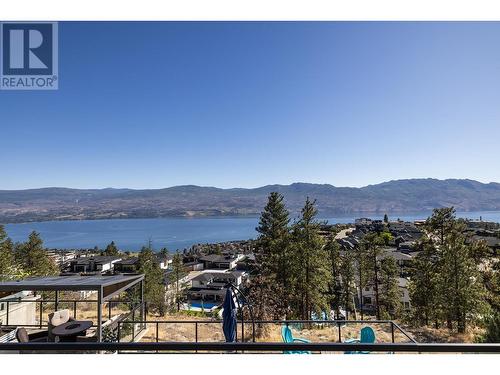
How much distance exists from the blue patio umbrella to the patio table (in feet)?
8.27

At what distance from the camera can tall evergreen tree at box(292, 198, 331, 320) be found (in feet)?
55.2

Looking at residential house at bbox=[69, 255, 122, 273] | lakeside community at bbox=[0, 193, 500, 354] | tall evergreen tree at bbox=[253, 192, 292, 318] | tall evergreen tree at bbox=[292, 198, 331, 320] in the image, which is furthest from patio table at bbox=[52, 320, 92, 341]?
residential house at bbox=[69, 255, 122, 273]

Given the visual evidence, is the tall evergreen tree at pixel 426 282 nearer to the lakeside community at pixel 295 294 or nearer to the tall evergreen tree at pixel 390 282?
the lakeside community at pixel 295 294

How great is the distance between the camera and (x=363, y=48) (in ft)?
39.2

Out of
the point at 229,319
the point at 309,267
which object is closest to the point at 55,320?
the point at 229,319

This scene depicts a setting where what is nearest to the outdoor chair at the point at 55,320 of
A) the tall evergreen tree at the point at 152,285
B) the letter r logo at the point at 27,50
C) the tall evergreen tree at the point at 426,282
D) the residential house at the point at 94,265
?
the letter r logo at the point at 27,50

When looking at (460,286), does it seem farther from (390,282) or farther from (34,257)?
(34,257)

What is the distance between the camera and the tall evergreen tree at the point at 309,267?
55.2 ft

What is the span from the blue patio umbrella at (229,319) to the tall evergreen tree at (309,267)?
11.9m

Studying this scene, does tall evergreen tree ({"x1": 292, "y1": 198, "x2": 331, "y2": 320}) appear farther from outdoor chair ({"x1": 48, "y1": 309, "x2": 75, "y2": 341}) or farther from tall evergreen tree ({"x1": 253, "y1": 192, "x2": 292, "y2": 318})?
outdoor chair ({"x1": 48, "y1": 309, "x2": 75, "y2": 341})

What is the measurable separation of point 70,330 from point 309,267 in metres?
13.4
